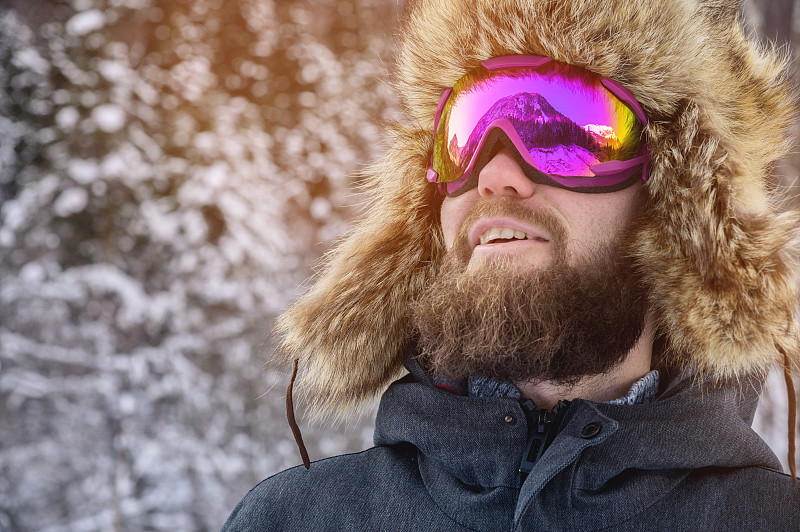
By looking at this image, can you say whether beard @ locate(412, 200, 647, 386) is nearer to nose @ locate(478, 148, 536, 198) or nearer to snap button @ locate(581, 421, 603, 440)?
nose @ locate(478, 148, 536, 198)

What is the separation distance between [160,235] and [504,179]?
3410mm

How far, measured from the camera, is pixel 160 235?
14.5 ft

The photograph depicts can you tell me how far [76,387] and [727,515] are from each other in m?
3.90

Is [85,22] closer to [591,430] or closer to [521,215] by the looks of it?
[521,215]

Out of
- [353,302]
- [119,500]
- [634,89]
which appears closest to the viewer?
[634,89]

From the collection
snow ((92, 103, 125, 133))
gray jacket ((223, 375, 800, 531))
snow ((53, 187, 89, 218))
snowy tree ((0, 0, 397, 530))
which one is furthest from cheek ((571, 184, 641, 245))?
snow ((92, 103, 125, 133))

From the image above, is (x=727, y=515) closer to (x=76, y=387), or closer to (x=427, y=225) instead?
(x=427, y=225)

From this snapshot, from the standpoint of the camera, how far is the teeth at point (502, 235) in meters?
1.65

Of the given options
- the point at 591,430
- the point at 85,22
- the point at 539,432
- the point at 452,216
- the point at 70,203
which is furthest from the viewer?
the point at 85,22

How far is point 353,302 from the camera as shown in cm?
185

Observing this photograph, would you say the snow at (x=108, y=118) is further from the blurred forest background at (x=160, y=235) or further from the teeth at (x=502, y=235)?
the teeth at (x=502, y=235)

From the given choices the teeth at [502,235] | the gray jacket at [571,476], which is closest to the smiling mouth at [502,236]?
the teeth at [502,235]

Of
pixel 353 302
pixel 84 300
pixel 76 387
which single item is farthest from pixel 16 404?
pixel 353 302

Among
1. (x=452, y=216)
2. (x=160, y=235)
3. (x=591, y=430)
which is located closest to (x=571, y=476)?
(x=591, y=430)
